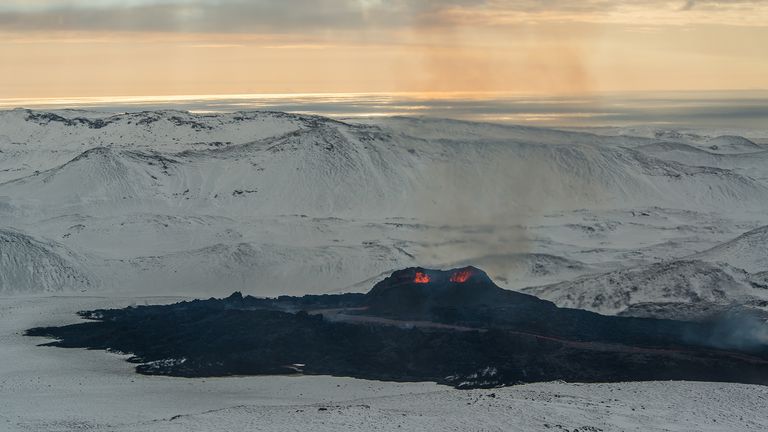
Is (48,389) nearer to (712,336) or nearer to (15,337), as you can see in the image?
(15,337)

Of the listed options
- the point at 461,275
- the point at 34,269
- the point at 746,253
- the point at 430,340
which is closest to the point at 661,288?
the point at 461,275

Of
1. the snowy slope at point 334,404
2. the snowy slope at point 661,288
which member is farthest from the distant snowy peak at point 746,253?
the snowy slope at point 334,404

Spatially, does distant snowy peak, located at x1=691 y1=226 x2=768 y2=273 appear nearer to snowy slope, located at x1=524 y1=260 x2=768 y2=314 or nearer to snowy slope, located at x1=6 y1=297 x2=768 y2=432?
snowy slope, located at x1=524 y1=260 x2=768 y2=314

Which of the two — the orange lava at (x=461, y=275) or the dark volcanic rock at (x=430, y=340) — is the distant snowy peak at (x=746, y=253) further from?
the orange lava at (x=461, y=275)

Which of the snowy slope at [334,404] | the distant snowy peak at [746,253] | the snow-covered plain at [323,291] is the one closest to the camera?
the snowy slope at [334,404]

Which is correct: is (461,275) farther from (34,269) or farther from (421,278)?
(34,269)

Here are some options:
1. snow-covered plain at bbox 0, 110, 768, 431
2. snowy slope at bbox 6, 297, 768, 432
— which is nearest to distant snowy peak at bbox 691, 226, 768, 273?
snow-covered plain at bbox 0, 110, 768, 431
